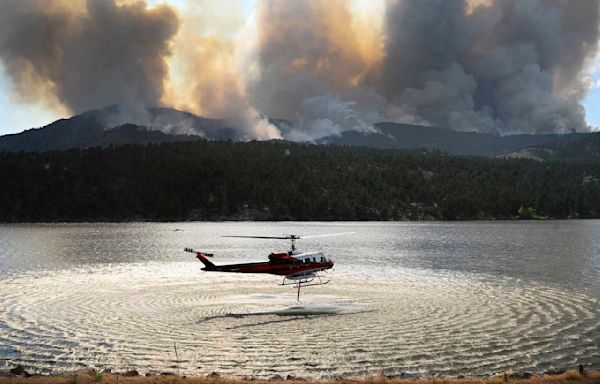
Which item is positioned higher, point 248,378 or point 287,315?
point 287,315

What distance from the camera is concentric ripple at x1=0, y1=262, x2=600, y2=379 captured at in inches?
1236

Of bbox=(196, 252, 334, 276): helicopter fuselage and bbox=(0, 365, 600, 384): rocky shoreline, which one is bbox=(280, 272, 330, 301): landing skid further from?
bbox=(0, 365, 600, 384): rocky shoreline

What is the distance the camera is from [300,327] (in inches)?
1598

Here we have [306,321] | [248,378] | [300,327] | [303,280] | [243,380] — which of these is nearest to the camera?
[243,380]


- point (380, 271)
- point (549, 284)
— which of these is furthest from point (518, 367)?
point (380, 271)

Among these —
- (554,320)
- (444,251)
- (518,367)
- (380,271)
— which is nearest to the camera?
(518,367)

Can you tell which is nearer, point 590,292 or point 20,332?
point 20,332

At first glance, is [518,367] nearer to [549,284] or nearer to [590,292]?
[590,292]

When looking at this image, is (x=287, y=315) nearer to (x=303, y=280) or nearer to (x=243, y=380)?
(x=303, y=280)

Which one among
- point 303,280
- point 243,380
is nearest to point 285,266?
point 303,280

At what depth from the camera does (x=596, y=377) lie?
86.6 feet

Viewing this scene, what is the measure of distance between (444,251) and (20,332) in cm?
9448

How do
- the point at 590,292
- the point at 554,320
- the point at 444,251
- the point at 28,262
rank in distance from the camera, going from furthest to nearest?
1. the point at 444,251
2. the point at 28,262
3. the point at 590,292
4. the point at 554,320

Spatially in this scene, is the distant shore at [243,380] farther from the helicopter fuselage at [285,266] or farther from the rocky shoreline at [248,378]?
the helicopter fuselage at [285,266]
